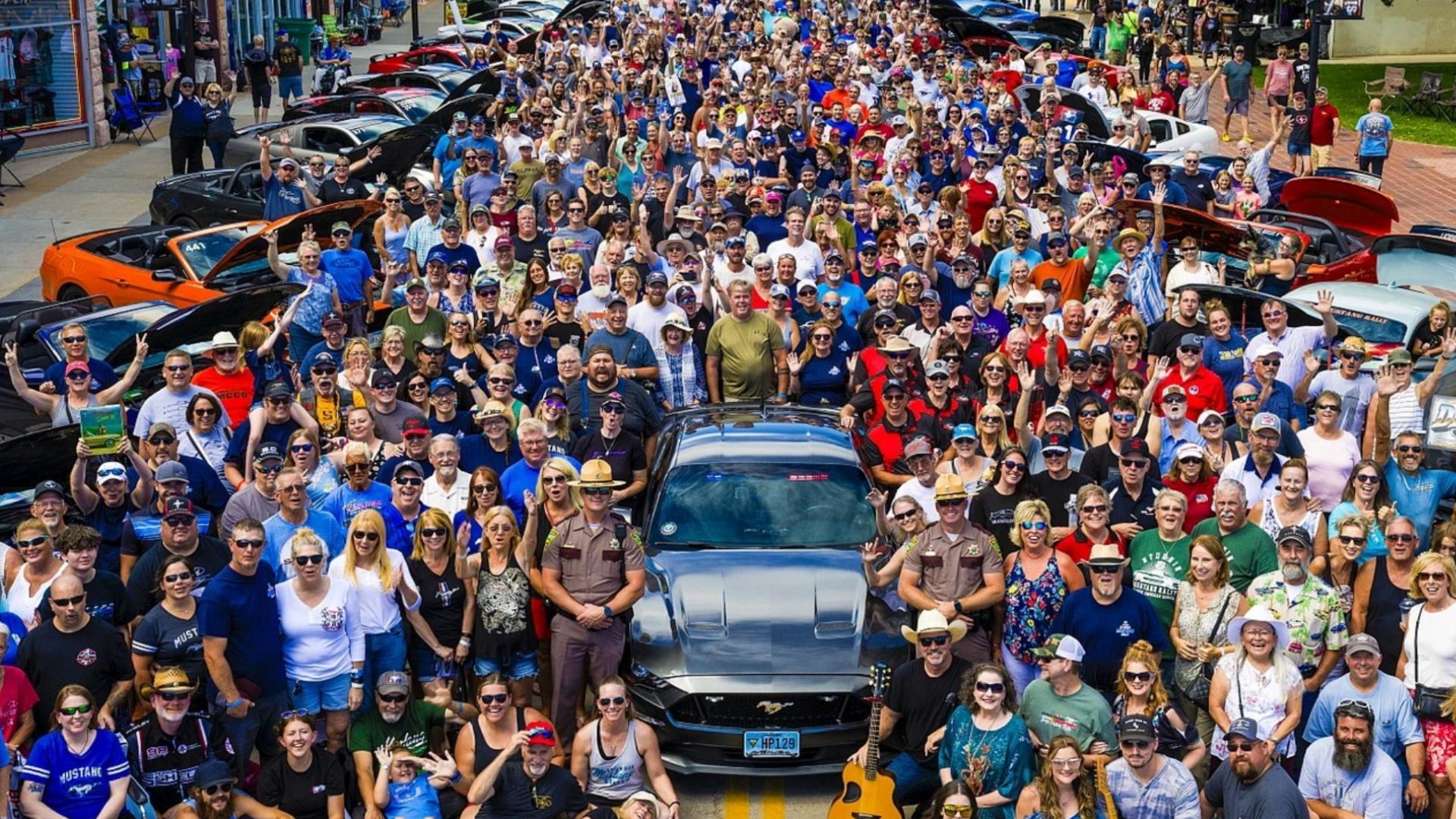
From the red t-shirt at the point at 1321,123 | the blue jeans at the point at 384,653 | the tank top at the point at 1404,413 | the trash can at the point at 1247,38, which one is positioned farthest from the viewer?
the trash can at the point at 1247,38

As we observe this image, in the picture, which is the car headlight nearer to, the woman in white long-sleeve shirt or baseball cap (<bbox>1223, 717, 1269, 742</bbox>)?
the woman in white long-sleeve shirt

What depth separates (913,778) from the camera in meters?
9.09

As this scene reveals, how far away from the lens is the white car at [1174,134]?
23984 mm

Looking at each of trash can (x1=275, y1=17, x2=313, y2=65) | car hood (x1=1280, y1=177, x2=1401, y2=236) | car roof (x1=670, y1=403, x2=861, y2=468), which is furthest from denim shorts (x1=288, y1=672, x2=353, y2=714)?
trash can (x1=275, y1=17, x2=313, y2=65)

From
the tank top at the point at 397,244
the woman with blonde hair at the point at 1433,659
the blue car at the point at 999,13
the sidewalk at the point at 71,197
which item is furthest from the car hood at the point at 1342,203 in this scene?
the blue car at the point at 999,13

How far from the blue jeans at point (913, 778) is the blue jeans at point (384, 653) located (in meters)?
2.59

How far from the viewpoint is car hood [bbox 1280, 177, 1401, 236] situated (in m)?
19.2

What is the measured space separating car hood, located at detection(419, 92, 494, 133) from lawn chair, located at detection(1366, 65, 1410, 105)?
17.3 m

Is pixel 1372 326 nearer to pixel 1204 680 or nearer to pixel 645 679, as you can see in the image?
pixel 1204 680

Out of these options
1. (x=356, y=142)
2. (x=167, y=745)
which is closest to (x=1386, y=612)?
(x=167, y=745)

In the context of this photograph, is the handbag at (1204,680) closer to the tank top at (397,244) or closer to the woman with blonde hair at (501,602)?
the woman with blonde hair at (501,602)

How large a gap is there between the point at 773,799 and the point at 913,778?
0.78m

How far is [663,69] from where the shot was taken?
80.6ft

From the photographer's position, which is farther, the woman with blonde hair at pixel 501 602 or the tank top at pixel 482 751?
the woman with blonde hair at pixel 501 602
